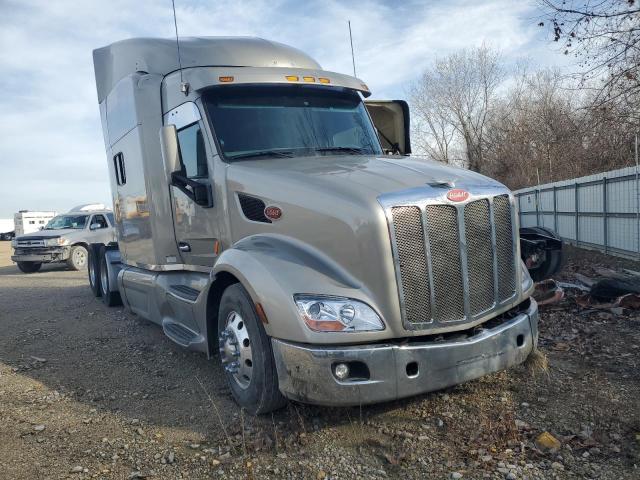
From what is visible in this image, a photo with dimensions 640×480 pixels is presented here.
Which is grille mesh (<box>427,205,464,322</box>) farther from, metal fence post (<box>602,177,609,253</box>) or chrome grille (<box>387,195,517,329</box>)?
metal fence post (<box>602,177,609,253</box>)

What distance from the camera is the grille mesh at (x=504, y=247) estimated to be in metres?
3.96

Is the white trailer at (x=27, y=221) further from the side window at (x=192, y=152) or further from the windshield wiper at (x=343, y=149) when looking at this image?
the windshield wiper at (x=343, y=149)

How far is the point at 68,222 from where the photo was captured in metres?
17.8

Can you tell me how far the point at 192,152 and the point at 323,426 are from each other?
2.85 metres

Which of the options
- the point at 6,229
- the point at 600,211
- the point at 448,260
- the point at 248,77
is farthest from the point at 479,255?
the point at 6,229

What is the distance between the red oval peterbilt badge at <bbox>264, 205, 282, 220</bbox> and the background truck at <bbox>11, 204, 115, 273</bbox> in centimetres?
1351

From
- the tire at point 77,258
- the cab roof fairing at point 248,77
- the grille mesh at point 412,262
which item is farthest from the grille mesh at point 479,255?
the tire at point 77,258

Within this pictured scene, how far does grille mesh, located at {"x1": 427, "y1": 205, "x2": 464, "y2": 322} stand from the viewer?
3.58 m

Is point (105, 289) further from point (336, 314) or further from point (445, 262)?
point (445, 262)

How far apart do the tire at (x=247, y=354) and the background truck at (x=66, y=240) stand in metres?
13.2

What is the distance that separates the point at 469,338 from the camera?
3588 millimetres

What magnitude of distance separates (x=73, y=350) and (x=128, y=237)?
1.63m

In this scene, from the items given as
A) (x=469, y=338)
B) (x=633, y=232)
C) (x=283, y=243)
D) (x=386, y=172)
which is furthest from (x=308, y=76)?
(x=633, y=232)

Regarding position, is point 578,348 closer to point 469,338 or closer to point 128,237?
point 469,338
